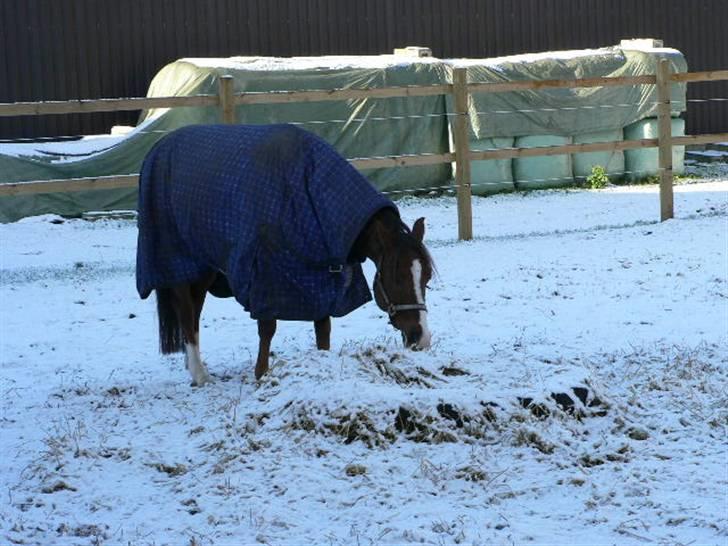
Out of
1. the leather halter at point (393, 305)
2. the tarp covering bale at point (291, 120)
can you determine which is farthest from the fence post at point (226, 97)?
the leather halter at point (393, 305)

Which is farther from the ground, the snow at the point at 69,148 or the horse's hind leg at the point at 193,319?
the snow at the point at 69,148

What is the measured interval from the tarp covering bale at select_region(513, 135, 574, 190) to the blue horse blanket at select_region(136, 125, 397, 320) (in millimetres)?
9798

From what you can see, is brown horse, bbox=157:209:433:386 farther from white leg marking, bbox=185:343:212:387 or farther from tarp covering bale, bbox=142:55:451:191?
tarp covering bale, bbox=142:55:451:191

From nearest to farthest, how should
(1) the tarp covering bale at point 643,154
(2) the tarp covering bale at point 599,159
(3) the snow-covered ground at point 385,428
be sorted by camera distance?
(3) the snow-covered ground at point 385,428, (2) the tarp covering bale at point 599,159, (1) the tarp covering bale at point 643,154

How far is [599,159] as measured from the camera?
633 inches

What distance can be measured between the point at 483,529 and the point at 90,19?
1262 cm

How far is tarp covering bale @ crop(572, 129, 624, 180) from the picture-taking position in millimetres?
15977

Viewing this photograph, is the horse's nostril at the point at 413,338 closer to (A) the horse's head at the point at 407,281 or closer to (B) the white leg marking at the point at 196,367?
(A) the horse's head at the point at 407,281

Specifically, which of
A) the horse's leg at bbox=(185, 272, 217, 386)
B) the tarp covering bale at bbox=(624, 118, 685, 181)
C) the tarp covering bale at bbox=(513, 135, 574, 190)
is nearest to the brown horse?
the horse's leg at bbox=(185, 272, 217, 386)

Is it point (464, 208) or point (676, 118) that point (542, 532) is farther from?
point (676, 118)

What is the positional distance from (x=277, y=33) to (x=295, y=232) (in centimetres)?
1130

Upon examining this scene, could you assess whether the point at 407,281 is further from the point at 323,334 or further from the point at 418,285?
the point at 323,334

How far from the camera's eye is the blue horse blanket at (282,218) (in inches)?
228

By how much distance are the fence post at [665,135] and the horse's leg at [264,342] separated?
22.5 ft
